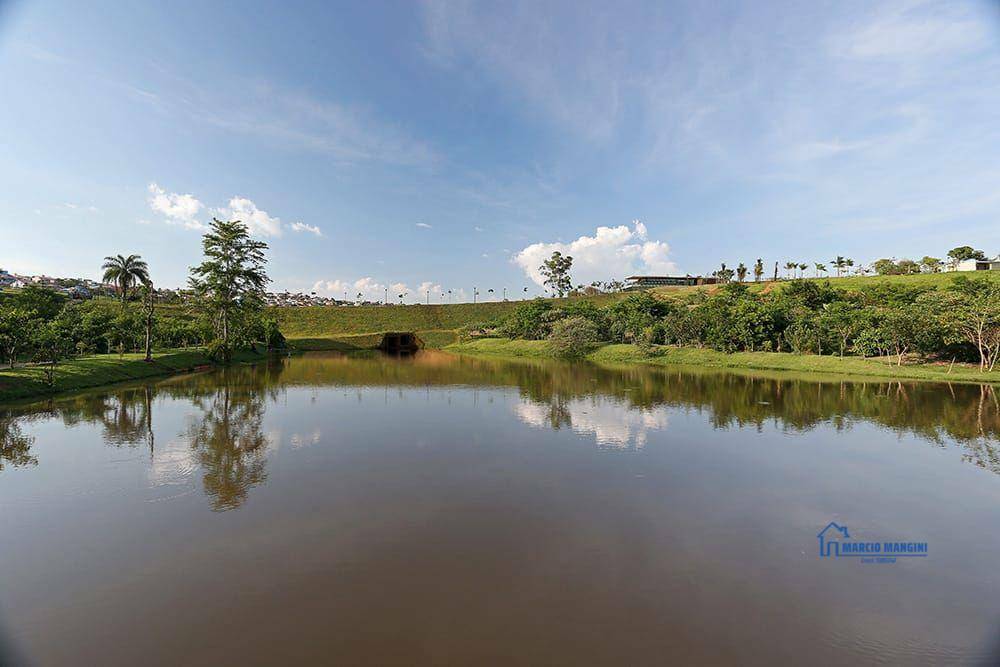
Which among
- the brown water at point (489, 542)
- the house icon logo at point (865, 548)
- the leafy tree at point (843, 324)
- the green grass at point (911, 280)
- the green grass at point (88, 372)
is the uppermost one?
the green grass at point (911, 280)

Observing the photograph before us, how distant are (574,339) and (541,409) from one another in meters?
45.3

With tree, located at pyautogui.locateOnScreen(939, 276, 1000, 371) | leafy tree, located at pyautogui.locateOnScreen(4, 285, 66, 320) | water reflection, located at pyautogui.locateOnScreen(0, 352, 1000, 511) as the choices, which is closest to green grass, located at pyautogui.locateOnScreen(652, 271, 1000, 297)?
tree, located at pyautogui.locateOnScreen(939, 276, 1000, 371)

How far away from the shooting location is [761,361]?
53.0 metres

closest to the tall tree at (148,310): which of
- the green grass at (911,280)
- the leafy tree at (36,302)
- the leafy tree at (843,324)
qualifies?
the leafy tree at (36,302)

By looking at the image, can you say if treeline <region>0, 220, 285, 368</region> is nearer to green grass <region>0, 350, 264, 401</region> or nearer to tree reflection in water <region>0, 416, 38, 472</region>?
green grass <region>0, 350, 264, 401</region>

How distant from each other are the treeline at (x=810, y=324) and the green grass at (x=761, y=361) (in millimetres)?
1968

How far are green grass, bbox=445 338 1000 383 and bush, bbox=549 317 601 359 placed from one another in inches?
66.7

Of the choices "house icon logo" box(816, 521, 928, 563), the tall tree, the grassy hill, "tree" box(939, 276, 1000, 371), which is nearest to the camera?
"house icon logo" box(816, 521, 928, 563)

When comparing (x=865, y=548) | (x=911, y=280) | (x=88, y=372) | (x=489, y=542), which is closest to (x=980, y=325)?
(x=865, y=548)

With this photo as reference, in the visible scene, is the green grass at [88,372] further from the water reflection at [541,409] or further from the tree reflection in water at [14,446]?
the tree reflection in water at [14,446]

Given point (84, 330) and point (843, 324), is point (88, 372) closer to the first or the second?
point (84, 330)

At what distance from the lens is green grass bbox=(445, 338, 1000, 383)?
134 feet

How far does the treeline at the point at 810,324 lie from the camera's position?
4291 cm

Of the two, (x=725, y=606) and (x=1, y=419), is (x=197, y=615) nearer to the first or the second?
(x=725, y=606)
